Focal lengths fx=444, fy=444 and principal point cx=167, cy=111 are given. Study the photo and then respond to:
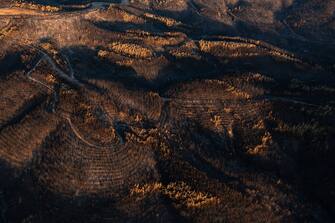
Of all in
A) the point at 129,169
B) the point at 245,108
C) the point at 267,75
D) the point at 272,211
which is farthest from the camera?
the point at 267,75

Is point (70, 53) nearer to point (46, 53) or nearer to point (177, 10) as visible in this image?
point (46, 53)

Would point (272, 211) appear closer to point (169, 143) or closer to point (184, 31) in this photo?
point (169, 143)

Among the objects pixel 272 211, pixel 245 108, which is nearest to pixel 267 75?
pixel 245 108

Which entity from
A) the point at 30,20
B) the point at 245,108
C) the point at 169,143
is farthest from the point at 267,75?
the point at 30,20

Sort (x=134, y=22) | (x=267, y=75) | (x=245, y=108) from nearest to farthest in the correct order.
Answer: (x=245, y=108) → (x=267, y=75) → (x=134, y=22)

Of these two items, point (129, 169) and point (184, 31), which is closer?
point (129, 169)

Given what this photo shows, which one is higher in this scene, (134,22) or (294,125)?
(294,125)
